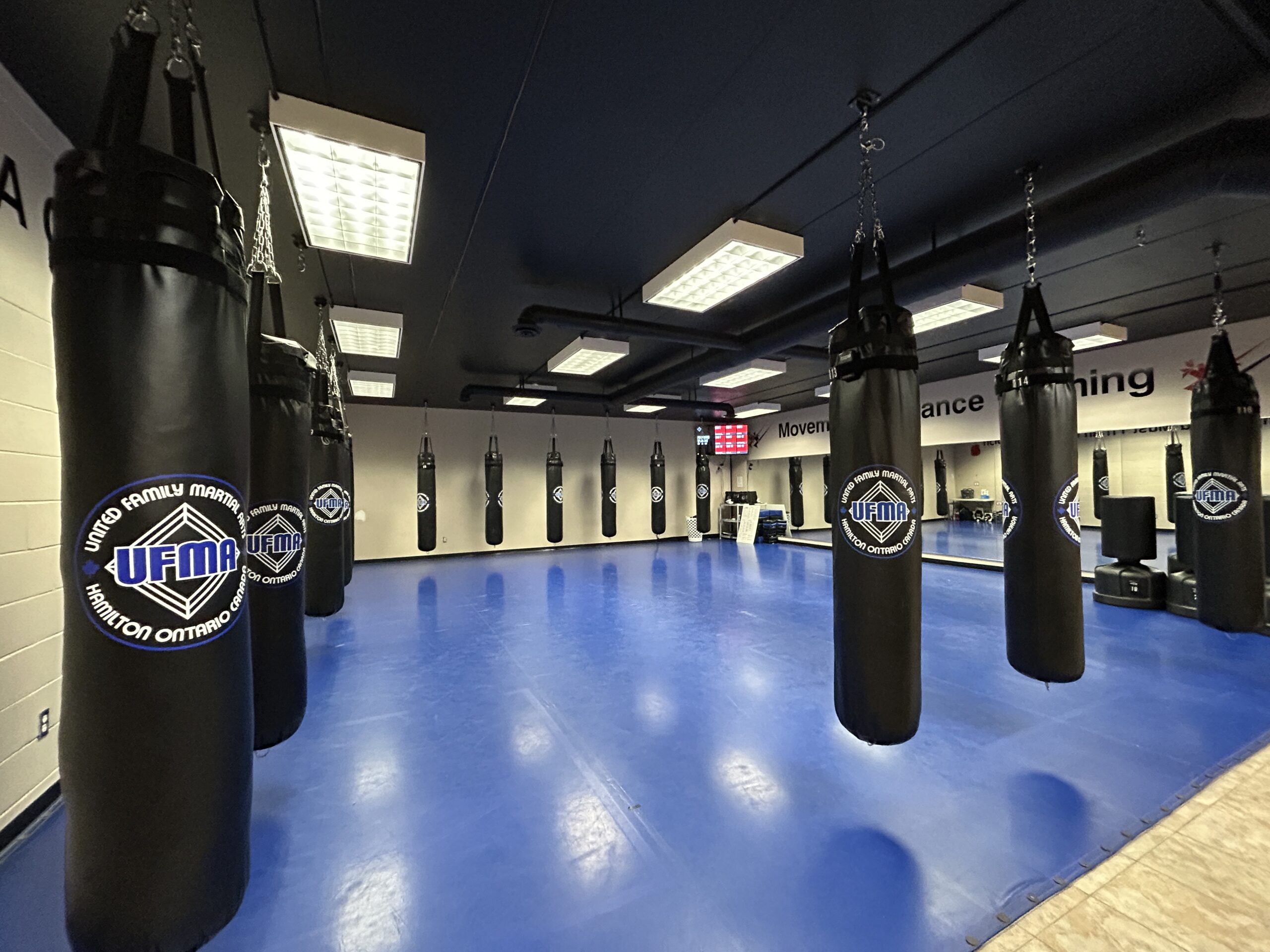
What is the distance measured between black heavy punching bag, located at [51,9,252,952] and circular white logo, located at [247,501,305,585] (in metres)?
0.69

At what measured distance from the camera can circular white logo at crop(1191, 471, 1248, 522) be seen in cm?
271

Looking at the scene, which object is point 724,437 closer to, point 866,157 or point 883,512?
point 866,157

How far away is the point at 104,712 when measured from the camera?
2.44 ft

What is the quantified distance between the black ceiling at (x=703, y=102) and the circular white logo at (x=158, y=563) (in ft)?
5.88

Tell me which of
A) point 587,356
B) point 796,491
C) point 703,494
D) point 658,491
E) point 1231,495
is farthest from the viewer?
point 796,491

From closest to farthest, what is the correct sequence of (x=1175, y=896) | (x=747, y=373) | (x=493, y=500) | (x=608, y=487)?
(x=1175, y=896), (x=747, y=373), (x=493, y=500), (x=608, y=487)

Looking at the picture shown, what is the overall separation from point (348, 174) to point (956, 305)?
14.0 feet

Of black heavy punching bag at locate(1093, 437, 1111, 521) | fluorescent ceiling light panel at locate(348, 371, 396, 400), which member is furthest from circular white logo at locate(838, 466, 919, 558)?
black heavy punching bag at locate(1093, 437, 1111, 521)

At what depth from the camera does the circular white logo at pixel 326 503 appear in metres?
2.74

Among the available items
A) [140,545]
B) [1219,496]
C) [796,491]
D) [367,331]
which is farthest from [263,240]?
[796,491]

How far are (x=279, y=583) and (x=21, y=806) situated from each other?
1.68 metres

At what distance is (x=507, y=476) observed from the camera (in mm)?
10109

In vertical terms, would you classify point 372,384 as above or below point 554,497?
above

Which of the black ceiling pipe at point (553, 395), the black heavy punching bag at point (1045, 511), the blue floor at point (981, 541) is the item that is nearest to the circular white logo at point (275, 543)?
the black heavy punching bag at point (1045, 511)
